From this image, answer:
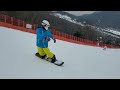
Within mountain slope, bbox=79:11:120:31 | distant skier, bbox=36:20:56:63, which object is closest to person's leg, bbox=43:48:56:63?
distant skier, bbox=36:20:56:63

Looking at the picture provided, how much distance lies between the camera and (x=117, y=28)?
7.84 metres

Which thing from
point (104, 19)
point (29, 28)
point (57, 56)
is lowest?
point (57, 56)

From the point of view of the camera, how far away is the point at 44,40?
25.2ft

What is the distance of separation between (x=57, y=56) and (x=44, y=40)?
296mm

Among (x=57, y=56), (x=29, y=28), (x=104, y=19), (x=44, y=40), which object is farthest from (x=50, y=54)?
(x=104, y=19)

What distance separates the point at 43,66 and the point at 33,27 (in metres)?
0.57

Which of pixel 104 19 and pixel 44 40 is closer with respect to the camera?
pixel 44 40

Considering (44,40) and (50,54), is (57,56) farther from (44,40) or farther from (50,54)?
(44,40)

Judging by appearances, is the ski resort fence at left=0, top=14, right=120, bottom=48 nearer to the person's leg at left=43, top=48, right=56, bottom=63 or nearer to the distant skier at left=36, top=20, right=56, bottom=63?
the distant skier at left=36, top=20, right=56, bottom=63

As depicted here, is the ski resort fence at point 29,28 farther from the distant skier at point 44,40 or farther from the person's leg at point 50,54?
the person's leg at point 50,54
